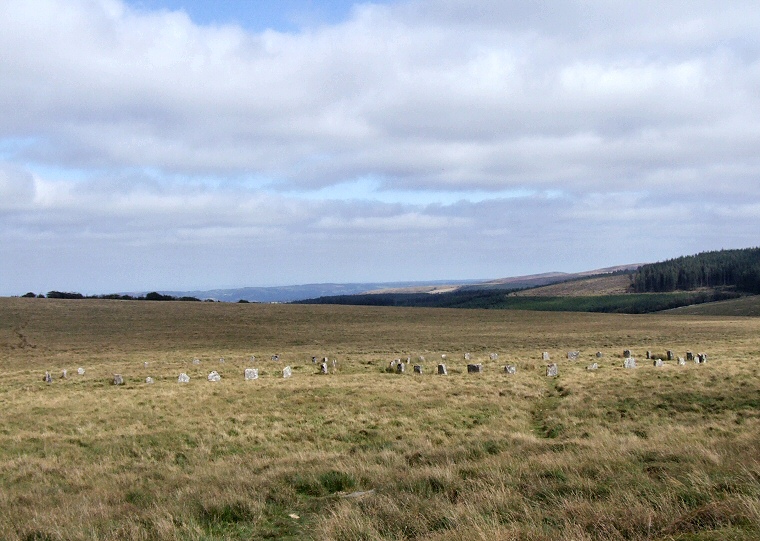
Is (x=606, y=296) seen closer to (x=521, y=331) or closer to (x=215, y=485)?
(x=521, y=331)

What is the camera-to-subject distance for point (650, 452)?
960cm

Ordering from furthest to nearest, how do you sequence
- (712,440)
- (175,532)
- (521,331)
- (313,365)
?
1. (521,331)
2. (313,365)
3. (712,440)
4. (175,532)

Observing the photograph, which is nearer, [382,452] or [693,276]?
[382,452]

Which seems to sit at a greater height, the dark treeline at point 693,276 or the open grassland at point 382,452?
the dark treeline at point 693,276

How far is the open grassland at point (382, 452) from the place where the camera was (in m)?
6.67

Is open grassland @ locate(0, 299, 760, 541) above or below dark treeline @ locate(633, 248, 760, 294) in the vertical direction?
below

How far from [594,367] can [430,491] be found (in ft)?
66.2

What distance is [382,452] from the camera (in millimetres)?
12031

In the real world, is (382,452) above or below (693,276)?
below

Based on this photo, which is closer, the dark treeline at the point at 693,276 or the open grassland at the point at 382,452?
the open grassland at the point at 382,452

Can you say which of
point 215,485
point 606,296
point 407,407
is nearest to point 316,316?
point 407,407

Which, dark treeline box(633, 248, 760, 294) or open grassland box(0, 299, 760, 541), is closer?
open grassland box(0, 299, 760, 541)

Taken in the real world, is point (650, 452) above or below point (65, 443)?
above

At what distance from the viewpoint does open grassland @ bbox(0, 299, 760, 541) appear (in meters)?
6.67
